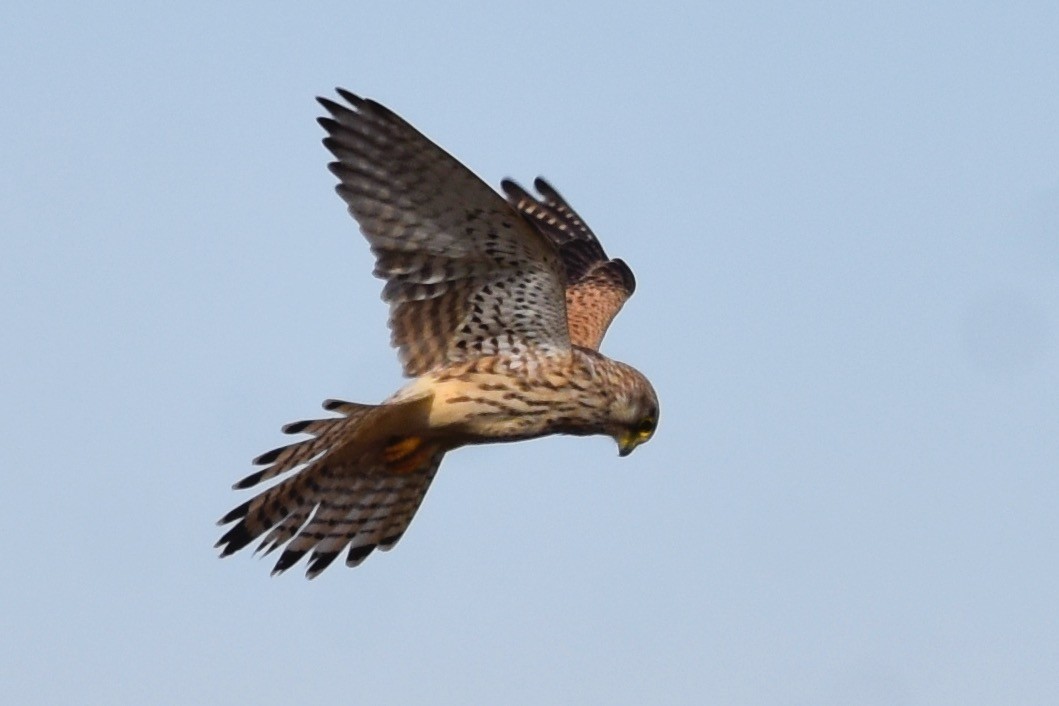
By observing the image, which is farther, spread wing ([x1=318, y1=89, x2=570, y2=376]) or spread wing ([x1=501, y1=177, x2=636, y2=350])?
spread wing ([x1=501, y1=177, x2=636, y2=350])

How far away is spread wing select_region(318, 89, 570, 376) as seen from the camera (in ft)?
30.3

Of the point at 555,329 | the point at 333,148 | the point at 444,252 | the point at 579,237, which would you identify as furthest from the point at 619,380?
the point at 579,237

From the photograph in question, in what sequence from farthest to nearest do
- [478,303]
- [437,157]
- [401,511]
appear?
1. [401,511]
2. [478,303]
3. [437,157]

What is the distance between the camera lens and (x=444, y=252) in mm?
9656

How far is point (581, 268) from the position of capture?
12695 millimetres

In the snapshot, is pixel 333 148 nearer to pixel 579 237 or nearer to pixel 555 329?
pixel 555 329

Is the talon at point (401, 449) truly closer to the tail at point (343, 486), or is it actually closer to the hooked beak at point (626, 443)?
the tail at point (343, 486)

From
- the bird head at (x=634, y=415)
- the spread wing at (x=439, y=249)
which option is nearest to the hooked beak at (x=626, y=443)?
the bird head at (x=634, y=415)

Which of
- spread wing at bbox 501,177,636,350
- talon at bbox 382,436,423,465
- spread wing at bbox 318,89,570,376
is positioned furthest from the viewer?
spread wing at bbox 501,177,636,350

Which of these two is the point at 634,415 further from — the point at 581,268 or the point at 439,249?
the point at 581,268

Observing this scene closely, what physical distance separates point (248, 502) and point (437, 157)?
82.2 inches

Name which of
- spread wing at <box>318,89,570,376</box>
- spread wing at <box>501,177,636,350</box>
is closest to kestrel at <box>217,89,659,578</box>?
spread wing at <box>318,89,570,376</box>

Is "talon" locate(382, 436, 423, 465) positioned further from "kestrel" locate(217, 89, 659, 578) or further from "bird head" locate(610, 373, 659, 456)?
"bird head" locate(610, 373, 659, 456)

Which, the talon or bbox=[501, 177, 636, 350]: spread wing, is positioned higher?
bbox=[501, 177, 636, 350]: spread wing
